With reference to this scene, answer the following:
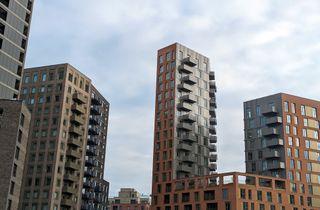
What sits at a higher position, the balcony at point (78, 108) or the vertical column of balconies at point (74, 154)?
the balcony at point (78, 108)

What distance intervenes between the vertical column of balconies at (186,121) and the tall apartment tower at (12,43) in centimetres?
5250

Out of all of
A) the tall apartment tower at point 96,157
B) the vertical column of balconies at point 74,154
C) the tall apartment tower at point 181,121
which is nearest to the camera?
the vertical column of balconies at point 74,154

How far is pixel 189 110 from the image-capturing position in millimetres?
134000

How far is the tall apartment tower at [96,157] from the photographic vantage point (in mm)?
132000

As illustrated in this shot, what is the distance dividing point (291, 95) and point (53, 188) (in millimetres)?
72620

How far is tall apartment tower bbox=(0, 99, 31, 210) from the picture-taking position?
2717 inches

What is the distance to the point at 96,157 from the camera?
14188cm

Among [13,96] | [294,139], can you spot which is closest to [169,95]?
[294,139]

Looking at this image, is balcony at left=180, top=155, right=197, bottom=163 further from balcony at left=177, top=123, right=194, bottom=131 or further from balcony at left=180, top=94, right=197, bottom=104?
balcony at left=180, top=94, right=197, bottom=104

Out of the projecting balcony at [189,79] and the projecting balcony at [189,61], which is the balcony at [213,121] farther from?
the projecting balcony at [189,61]

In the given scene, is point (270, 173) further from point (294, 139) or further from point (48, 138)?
point (48, 138)

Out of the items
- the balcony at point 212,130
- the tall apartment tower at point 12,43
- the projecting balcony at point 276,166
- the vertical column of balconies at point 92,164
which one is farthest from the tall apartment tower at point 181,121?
the tall apartment tower at point 12,43

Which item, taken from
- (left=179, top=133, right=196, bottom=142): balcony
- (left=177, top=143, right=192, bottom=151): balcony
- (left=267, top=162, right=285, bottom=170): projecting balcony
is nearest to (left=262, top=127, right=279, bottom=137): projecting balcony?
(left=267, top=162, right=285, bottom=170): projecting balcony

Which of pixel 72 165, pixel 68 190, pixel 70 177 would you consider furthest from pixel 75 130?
pixel 68 190
